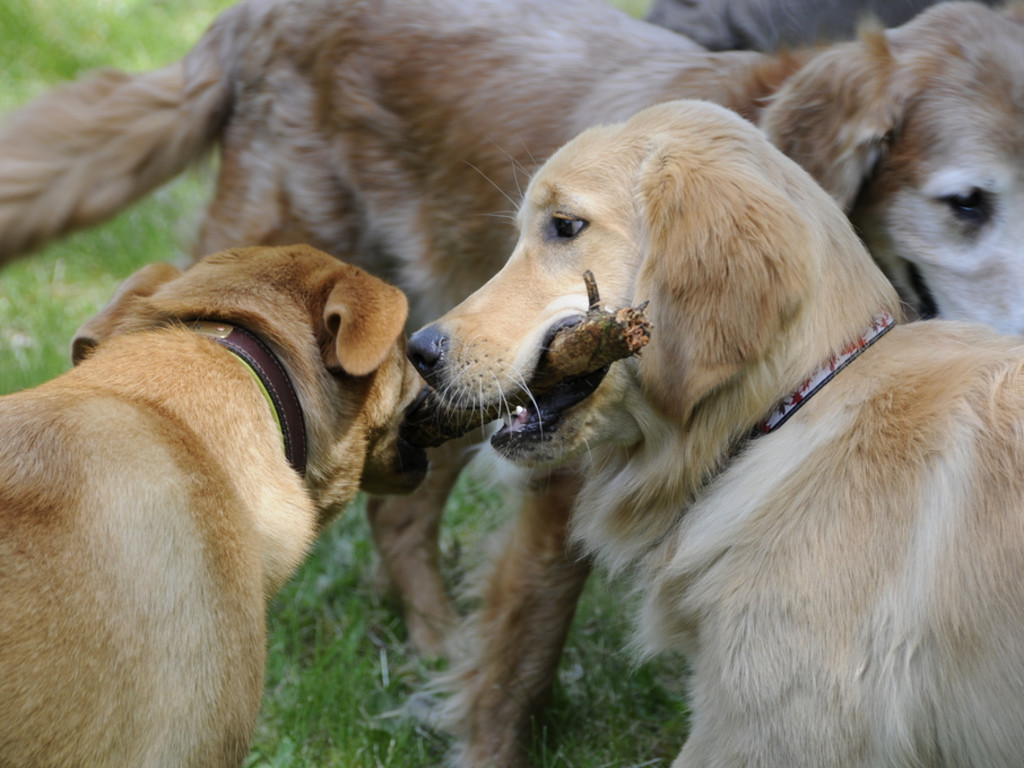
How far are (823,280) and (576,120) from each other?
1.39 meters

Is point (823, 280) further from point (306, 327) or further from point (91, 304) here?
point (91, 304)

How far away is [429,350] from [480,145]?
1.35m

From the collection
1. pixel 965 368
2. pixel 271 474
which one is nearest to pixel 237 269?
pixel 271 474

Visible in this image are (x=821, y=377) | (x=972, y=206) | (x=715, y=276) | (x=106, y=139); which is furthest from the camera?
(x=106, y=139)

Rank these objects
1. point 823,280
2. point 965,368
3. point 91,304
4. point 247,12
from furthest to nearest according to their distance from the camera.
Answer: point 91,304
point 247,12
point 823,280
point 965,368

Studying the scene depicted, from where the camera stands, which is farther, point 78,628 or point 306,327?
point 306,327

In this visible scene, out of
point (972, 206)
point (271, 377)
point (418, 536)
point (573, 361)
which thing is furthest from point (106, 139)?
point (972, 206)

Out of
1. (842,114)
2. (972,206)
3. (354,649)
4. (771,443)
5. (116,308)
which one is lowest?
(354,649)

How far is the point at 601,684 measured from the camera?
14.2ft

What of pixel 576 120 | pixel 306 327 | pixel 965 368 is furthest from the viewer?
pixel 576 120

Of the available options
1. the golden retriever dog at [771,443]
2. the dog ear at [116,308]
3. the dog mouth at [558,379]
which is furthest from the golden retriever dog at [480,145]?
the dog ear at [116,308]

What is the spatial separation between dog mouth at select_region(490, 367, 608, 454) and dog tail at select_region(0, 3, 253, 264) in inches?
87.6

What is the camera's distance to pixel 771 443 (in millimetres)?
2822

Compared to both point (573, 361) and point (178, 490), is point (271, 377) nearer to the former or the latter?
point (178, 490)
